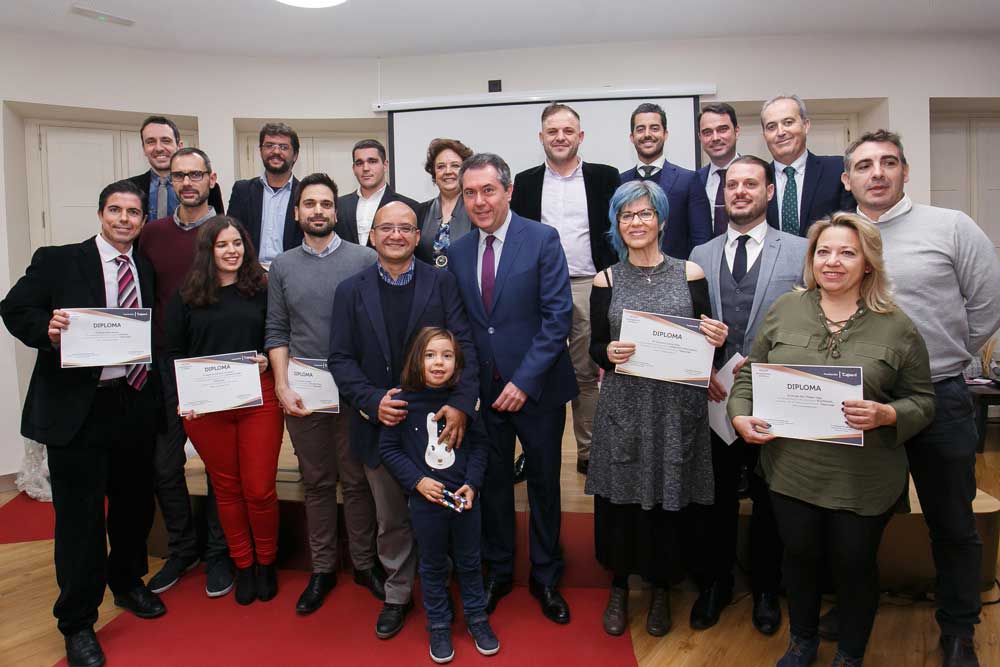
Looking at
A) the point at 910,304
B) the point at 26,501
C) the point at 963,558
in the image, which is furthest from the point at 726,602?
the point at 26,501

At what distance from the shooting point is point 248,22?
16.0 ft

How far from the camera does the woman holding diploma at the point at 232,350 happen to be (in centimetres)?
263

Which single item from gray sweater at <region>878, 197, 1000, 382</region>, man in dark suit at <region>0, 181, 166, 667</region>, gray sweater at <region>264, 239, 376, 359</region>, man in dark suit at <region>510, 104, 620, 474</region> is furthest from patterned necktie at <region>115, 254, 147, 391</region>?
gray sweater at <region>878, 197, 1000, 382</region>

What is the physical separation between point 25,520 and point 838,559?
4719 millimetres

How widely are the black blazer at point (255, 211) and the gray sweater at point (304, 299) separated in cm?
57

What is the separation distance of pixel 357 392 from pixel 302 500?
1050 mm

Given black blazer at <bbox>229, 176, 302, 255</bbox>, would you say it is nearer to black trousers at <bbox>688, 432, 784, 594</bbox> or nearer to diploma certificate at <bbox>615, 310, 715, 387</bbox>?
diploma certificate at <bbox>615, 310, 715, 387</bbox>

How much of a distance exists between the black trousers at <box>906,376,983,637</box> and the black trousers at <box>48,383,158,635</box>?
2906mm

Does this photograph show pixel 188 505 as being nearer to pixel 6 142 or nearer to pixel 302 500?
pixel 302 500

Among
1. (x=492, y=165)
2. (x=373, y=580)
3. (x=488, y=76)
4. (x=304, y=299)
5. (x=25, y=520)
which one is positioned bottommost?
(x=25, y=520)

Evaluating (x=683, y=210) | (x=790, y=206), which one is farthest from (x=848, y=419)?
(x=683, y=210)

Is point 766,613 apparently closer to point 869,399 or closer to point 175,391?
point 869,399

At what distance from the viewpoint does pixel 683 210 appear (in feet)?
10.1

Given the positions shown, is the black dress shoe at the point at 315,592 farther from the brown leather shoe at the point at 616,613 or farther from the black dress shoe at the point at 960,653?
the black dress shoe at the point at 960,653
